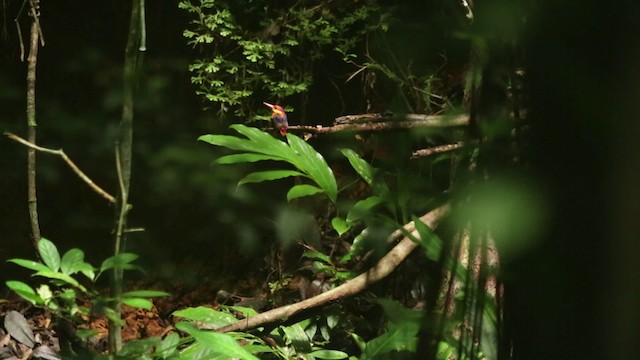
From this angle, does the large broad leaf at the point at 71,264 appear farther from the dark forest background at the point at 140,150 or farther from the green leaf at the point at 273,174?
the dark forest background at the point at 140,150

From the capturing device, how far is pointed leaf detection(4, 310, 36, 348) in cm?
204

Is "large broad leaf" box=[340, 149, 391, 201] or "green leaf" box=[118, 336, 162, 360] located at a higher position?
"large broad leaf" box=[340, 149, 391, 201]

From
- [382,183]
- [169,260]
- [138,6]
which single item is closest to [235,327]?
[382,183]

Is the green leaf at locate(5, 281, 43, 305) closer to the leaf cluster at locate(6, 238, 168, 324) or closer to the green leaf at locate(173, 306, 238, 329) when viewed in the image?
the leaf cluster at locate(6, 238, 168, 324)

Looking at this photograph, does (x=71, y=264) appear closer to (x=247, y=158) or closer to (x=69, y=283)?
(x=69, y=283)

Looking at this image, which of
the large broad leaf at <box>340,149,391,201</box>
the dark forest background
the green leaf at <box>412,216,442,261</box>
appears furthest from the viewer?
the dark forest background

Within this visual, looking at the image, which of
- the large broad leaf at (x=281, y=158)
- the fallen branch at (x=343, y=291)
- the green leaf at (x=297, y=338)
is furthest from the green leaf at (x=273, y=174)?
the green leaf at (x=297, y=338)

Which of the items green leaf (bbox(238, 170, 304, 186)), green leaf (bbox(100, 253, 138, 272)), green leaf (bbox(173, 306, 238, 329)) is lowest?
green leaf (bbox(173, 306, 238, 329))

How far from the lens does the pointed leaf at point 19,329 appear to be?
204 cm

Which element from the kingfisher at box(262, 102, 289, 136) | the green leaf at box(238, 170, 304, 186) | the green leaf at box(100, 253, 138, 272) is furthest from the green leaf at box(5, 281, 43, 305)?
the kingfisher at box(262, 102, 289, 136)

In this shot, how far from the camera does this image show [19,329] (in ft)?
6.79

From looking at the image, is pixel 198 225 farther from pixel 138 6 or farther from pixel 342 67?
pixel 138 6

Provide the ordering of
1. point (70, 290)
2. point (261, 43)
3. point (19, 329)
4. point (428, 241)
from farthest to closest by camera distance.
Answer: point (261, 43)
point (19, 329)
point (70, 290)
point (428, 241)

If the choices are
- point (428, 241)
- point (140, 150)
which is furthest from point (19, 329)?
point (428, 241)
